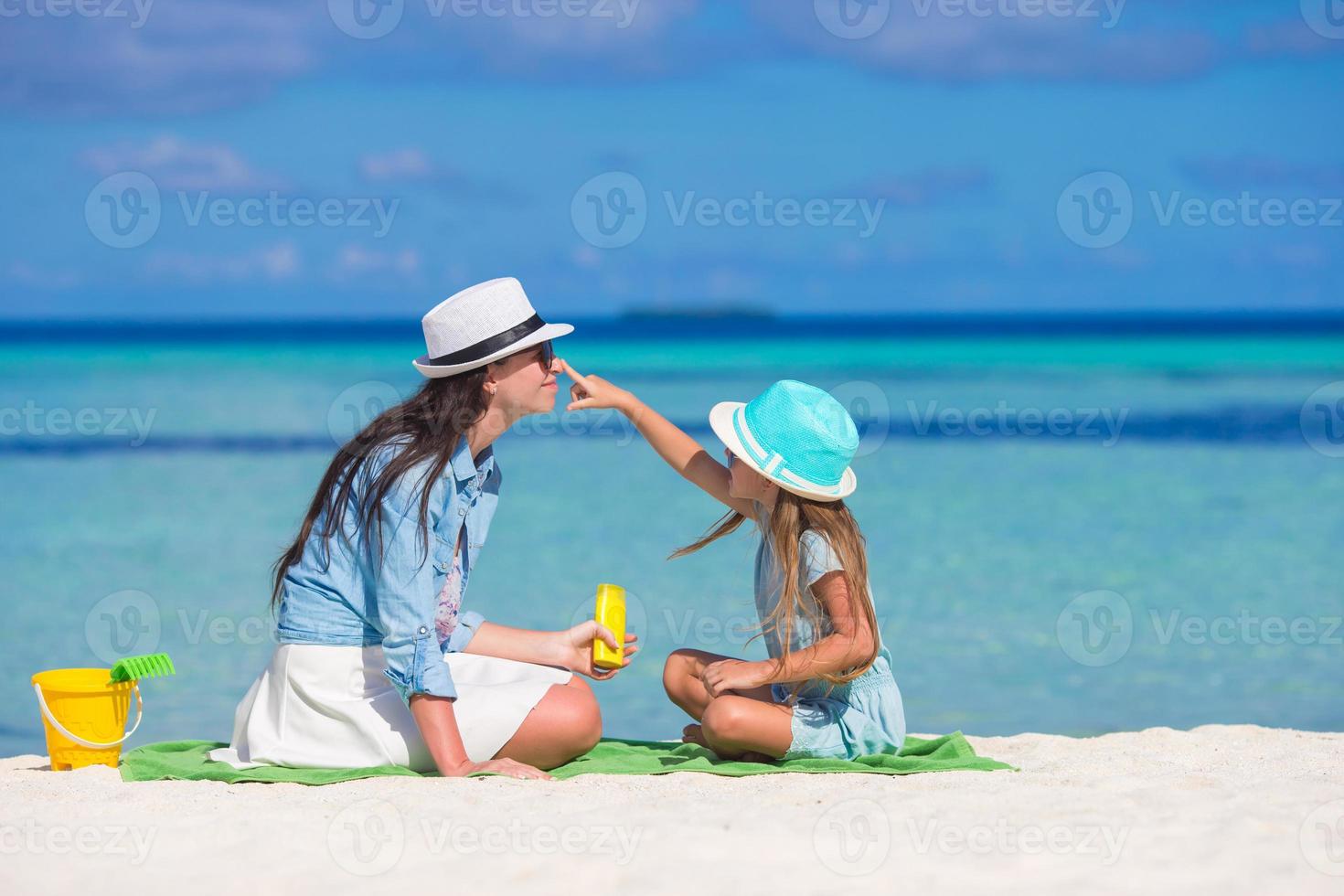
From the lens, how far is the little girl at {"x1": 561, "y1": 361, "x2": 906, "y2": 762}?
4.30 metres

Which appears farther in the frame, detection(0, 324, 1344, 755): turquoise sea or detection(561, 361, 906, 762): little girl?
detection(0, 324, 1344, 755): turquoise sea

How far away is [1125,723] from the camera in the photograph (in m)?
6.22

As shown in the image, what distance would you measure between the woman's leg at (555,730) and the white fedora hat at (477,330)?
1094 mm

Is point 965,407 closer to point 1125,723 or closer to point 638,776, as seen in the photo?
point 1125,723

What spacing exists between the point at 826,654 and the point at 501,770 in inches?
42.1

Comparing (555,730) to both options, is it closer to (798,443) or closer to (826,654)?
(826,654)

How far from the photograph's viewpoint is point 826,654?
14.0 ft

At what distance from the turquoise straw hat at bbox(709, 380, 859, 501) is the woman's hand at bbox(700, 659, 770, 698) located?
22.5 inches

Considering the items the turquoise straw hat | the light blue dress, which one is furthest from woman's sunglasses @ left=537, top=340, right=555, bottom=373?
the light blue dress

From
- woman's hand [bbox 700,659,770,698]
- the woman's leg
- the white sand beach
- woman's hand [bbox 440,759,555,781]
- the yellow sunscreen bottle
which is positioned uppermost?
the yellow sunscreen bottle

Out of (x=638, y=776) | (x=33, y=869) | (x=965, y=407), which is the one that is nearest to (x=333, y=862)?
(x=33, y=869)

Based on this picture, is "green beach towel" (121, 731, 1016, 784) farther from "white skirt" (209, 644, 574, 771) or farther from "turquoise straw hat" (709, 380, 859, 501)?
"turquoise straw hat" (709, 380, 859, 501)

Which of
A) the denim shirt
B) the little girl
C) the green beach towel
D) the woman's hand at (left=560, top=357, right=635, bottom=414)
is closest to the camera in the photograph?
the denim shirt

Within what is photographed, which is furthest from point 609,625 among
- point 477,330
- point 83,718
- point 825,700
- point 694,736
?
point 83,718
